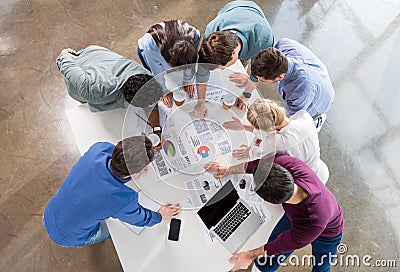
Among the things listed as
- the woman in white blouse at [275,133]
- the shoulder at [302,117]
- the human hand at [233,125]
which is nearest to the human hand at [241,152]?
the woman in white blouse at [275,133]

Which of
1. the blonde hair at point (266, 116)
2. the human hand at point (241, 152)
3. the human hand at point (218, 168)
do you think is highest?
the blonde hair at point (266, 116)

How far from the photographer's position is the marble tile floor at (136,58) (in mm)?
2955

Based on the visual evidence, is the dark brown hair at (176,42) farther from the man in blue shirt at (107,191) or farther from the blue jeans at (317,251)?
the blue jeans at (317,251)

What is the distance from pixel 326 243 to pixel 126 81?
1.43 meters

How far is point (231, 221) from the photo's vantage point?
214 cm

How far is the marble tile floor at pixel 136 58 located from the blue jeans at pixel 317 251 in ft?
1.18

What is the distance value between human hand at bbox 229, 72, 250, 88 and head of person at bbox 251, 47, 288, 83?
73mm

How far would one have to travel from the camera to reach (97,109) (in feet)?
7.73

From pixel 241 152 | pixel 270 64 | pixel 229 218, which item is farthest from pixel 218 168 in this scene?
pixel 270 64

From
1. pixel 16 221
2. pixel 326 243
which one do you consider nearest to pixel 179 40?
pixel 326 243

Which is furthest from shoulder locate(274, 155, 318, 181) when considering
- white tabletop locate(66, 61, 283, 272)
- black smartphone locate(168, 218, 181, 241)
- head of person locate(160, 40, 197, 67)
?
head of person locate(160, 40, 197, 67)

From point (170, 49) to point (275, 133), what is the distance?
73 cm

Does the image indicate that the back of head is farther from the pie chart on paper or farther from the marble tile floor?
Result: the marble tile floor

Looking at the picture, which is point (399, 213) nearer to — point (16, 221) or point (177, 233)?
point (177, 233)
